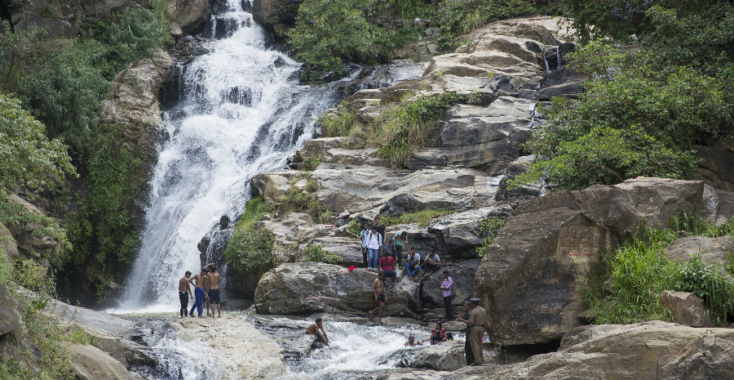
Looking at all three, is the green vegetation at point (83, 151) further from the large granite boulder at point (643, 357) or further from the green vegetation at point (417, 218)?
the large granite boulder at point (643, 357)

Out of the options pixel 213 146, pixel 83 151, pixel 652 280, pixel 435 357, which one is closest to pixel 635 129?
pixel 652 280

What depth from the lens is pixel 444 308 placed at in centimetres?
1538

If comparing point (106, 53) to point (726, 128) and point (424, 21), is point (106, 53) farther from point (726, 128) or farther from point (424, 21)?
point (726, 128)

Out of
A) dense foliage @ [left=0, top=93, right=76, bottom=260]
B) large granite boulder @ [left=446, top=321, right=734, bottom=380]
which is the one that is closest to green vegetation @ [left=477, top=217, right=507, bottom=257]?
large granite boulder @ [left=446, top=321, right=734, bottom=380]

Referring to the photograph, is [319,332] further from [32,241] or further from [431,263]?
[32,241]

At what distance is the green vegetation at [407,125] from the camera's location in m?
21.7

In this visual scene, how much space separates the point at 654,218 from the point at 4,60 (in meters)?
24.4

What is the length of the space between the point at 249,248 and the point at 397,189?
219 inches

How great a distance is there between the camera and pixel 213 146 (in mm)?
26219

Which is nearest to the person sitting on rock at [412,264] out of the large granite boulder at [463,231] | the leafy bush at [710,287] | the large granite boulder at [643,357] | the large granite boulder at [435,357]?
the large granite boulder at [463,231]

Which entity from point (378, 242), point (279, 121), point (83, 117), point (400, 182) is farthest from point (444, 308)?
point (83, 117)

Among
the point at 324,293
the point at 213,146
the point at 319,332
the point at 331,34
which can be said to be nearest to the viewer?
the point at 319,332

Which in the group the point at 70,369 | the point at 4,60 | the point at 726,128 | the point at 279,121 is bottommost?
the point at 70,369

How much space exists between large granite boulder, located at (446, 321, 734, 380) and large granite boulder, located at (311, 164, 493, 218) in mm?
10253
